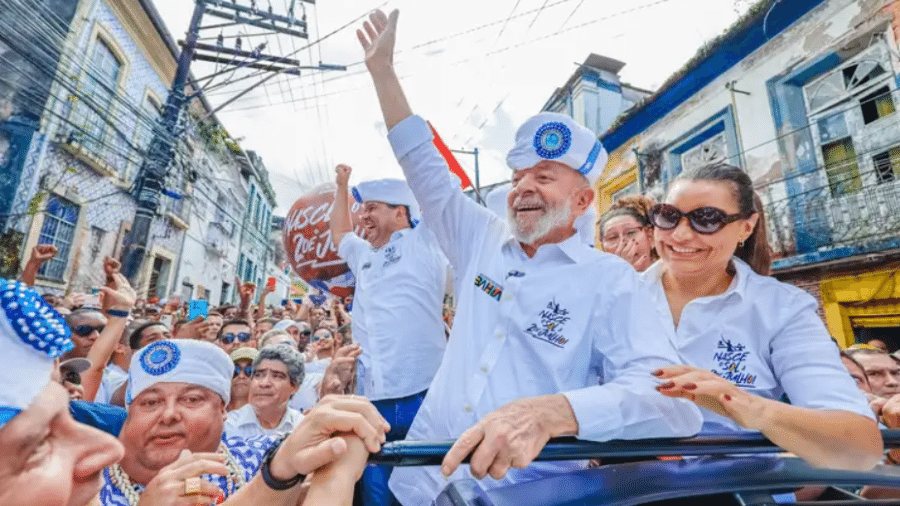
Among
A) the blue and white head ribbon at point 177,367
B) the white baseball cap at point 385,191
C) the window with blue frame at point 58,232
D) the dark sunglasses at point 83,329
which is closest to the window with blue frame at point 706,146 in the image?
the white baseball cap at point 385,191

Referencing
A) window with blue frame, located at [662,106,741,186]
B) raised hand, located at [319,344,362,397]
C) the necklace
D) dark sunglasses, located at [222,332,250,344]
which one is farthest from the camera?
window with blue frame, located at [662,106,741,186]

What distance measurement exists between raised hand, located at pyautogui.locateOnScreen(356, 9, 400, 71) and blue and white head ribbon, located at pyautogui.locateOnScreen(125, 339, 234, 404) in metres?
1.59

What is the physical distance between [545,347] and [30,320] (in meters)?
1.39

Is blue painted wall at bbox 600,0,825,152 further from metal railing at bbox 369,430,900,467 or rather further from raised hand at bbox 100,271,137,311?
raised hand at bbox 100,271,137,311

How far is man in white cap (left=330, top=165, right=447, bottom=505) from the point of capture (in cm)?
277

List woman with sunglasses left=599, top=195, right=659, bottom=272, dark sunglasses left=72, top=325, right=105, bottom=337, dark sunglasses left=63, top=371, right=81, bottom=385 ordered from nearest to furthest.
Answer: dark sunglasses left=63, top=371, right=81, bottom=385 < woman with sunglasses left=599, top=195, right=659, bottom=272 < dark sunglasses left=72, top=325, right=105, bottom=337

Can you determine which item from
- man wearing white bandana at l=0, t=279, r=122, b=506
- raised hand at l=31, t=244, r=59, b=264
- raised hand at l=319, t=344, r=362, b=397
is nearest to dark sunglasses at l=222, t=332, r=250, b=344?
raised hand at l=31, t=244, r=59, b=264

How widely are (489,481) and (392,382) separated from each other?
3.99 feet

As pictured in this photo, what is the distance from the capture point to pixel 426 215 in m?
2.26

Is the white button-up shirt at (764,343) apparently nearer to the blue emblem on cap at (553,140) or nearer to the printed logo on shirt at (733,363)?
the printed logo on shirt at (733,363)

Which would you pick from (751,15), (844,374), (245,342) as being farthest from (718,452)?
(751,15)

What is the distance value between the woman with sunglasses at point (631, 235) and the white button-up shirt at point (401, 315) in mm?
1201

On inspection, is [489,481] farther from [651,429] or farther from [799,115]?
[799,115]

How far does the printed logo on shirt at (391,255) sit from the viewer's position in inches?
122
